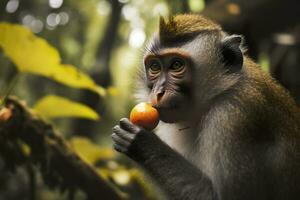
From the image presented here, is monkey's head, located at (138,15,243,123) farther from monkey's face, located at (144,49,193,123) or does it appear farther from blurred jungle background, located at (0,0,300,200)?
blurred jungle background, located at (0,0,300,200)

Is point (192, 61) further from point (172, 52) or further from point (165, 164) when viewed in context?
point (165, 164)

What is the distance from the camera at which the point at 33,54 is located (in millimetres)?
3799

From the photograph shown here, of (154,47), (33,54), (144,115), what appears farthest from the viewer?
(33,54)

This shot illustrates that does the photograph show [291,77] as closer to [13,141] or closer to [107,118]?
[107,118]

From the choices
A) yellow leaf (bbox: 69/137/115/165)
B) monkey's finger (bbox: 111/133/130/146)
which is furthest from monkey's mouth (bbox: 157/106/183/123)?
yellow leaf (bbox: 69/137/115/165)

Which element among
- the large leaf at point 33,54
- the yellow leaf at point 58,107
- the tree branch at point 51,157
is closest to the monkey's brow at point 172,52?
the large leaf at point 33,54

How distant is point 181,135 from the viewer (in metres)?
3.50

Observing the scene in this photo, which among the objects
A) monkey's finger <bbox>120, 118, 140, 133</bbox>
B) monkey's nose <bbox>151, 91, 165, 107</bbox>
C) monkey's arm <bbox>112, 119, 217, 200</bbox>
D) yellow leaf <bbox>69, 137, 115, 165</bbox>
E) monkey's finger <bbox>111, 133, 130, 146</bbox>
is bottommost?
yellow leaf <bbox>69, 137, 115, 165</bbox>

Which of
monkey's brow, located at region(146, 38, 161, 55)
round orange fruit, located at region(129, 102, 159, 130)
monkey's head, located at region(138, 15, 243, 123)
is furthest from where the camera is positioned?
monkey's brow, located at region(146, 38, 161, 55)

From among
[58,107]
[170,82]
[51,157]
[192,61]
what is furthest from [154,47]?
[51,157]

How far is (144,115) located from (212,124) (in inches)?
17.4

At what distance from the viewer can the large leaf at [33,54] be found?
3.70m

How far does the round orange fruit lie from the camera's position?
9.82 feet

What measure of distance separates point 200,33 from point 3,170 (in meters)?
2.20
